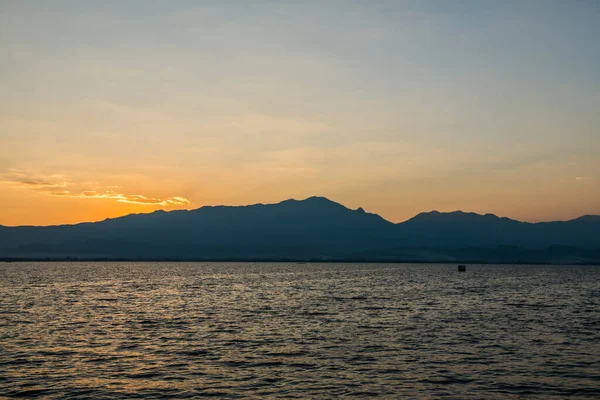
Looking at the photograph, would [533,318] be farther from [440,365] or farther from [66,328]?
[66,328]

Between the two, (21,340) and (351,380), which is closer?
(351,380)

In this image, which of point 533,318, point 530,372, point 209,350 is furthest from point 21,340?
point 533,318

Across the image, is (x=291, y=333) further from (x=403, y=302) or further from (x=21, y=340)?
(x=403, y=302)

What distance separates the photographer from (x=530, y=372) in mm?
35438

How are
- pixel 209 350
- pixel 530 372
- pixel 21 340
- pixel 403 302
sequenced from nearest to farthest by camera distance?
1. pixel 530 372
2. pixel 209 350
3. pixel 21 340
4. pixel 403 302

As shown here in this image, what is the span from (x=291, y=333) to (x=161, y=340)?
1220cm

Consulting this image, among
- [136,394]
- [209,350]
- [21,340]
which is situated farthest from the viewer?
[21,340]

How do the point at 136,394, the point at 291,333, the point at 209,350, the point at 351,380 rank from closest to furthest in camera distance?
the point at 136,394, the point at 351,380, the point at 209,350, the point at 291,333

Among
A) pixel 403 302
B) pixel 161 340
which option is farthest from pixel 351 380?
pixel 403 302

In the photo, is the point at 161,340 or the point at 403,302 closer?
the point at 161,340

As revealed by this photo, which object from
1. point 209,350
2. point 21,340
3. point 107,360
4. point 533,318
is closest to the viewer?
point 107,360

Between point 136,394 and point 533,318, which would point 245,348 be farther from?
point 533,318

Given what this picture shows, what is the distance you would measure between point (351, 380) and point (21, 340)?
30475 millimetres

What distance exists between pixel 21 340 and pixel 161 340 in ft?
39.0
